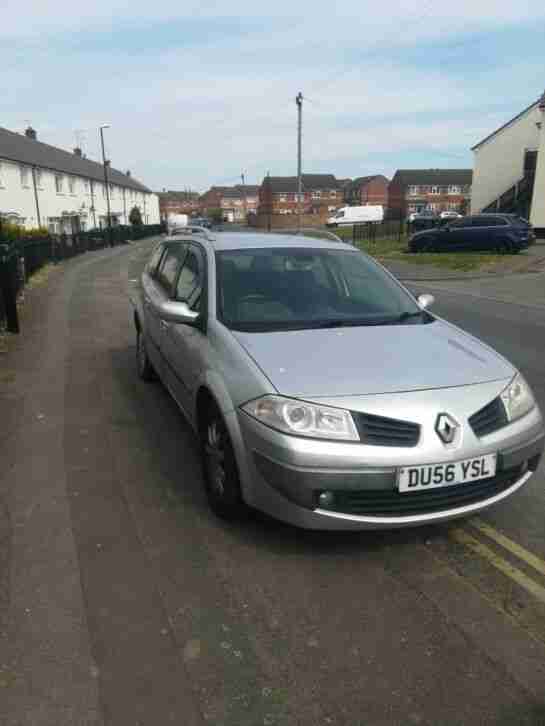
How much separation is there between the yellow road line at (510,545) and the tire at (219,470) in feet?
4.66

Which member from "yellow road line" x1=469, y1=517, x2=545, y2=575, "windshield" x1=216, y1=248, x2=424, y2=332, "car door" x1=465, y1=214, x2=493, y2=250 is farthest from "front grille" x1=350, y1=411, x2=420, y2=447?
"car door" x1=465, y1=214, x2=493, y2=250

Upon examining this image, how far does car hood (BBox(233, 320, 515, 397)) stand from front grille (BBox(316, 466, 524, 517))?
514 millimetres

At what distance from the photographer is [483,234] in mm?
24625

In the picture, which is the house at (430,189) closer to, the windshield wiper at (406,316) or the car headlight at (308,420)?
the windshield wiper at (406,316)

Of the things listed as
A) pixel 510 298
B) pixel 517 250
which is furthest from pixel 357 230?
pixel 510 298

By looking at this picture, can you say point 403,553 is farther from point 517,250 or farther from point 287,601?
point 517,250

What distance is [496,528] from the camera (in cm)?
347

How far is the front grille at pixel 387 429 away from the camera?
9.34ft

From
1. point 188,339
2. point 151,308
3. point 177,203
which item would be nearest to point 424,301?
point 188,339

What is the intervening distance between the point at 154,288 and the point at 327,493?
144 inches

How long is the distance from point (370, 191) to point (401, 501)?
102 m

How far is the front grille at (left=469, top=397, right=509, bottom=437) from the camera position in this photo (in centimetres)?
300

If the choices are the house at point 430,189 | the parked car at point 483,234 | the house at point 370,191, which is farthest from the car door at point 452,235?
the house at point 370,191

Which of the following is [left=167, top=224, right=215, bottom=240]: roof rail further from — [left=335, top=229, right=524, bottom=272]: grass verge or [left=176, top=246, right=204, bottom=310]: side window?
[left=335, top=229, right=524, bottom=272]: grass verge
